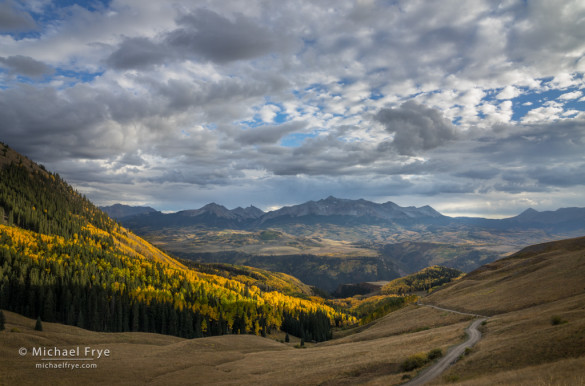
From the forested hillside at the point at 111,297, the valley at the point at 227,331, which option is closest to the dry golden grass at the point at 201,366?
the valley at the point at 227,331

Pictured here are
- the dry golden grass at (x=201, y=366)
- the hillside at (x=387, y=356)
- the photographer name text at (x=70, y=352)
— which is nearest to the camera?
the hillside at (x=387, y=356)

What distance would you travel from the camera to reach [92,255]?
180 meters

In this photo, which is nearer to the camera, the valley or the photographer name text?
the valley

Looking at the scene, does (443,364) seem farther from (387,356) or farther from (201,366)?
(201,366)

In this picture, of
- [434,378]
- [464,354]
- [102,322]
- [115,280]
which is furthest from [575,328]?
[115,280]

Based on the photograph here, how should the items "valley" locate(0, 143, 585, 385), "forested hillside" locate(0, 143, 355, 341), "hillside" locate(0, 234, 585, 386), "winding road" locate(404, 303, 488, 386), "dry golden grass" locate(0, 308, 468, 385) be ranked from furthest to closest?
"forested hillside" locate(0, 143, 355, 341), "dry golden grass" locate(0, 308, 468, 385), "valley" locate(0, 143, 585, 385), "winding road" locate(404, 303, 488, 386), "hillside" locate(0, 234, 585, 386)

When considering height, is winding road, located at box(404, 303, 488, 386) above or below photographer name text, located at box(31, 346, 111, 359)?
above

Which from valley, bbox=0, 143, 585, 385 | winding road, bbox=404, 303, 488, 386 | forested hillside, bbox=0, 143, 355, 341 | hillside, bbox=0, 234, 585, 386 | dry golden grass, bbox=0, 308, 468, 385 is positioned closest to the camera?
hillside, bbox=0, 234, 585, 386

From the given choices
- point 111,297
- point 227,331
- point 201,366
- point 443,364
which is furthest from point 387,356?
point 111,297

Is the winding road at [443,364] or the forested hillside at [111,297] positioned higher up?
the winding road at [443,364]

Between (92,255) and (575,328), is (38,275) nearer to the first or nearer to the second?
(92,255)

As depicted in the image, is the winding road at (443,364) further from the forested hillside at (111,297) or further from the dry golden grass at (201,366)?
the forested hillside at (111,297)

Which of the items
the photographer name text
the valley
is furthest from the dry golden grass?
the photographer name text

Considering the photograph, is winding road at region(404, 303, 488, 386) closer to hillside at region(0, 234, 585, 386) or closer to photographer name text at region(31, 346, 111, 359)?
hillside at region(0, 234, 585, 386)
